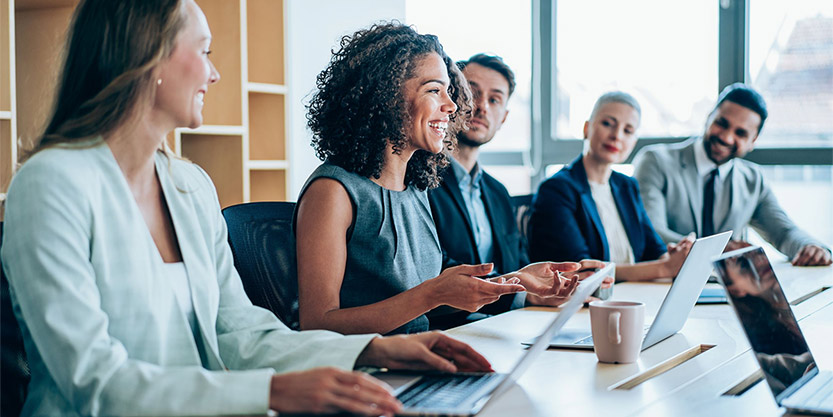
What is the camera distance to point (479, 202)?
2.61 metres

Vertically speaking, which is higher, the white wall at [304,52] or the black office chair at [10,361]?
the white wall at [304,52]

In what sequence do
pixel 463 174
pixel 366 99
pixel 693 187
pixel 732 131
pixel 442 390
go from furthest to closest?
pixel 693 187, pixel 732 131, pixel 463 174, pixel 366 99, pixel 442 390

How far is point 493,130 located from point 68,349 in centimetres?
200

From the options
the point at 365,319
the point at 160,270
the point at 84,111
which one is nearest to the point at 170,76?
the point at 84,111

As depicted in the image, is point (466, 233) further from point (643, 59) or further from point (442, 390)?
point (643, 59)

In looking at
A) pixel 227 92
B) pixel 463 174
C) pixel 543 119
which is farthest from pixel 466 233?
pixel 543 119

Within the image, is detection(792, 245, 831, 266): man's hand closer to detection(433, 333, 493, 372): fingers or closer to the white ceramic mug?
the white ceramic mug

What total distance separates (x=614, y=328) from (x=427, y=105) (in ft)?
2.50

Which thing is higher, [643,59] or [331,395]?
[643,59]

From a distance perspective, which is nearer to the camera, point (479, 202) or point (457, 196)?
point (457, 196)

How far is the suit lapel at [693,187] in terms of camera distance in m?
3.53

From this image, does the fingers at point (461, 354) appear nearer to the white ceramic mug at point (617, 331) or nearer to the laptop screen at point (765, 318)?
the white ceramic mug at point (617, 331)

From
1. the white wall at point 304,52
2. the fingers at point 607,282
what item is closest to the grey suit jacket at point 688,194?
the white wall at point 304,52

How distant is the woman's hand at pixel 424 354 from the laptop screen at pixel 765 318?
Result: 14.1 inches
